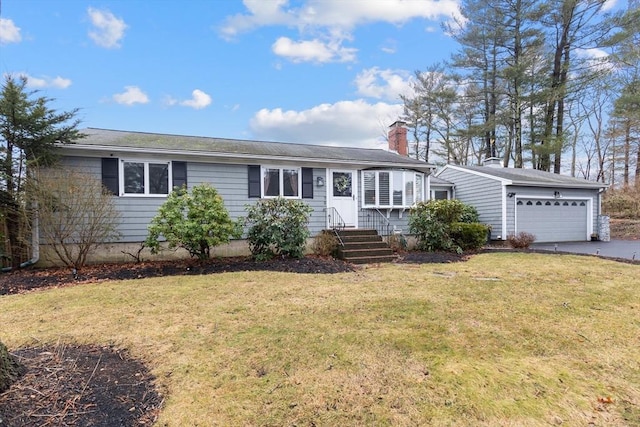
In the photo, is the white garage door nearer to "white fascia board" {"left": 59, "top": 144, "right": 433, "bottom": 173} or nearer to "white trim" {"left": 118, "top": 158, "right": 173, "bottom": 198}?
"white fascia board" {"left": 59, "top": 144, "right": 433, "bottom": 173}

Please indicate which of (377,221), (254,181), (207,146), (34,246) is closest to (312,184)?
(254,181)

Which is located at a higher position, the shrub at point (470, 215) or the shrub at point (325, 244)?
the shrub at point (470, 215)

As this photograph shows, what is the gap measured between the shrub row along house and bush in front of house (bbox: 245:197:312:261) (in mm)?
1370

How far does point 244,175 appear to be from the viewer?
10227 mm

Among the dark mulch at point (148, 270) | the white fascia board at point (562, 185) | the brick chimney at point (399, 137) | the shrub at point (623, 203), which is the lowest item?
the dark mulch at point (148, 270)

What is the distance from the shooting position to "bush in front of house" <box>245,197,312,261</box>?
8.77 metres

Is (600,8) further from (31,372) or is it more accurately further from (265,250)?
→ (31,372)

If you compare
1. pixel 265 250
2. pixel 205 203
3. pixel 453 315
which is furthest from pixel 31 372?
pixel 265 250

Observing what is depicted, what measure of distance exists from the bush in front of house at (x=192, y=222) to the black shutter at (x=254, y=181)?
218 cm

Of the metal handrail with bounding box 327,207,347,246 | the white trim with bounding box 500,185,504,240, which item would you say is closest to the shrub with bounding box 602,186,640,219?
the white trim with bounding box 500,185,504,240

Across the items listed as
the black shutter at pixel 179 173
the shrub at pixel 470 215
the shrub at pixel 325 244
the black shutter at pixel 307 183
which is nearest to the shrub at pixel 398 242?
the shrub at pixel 325 244

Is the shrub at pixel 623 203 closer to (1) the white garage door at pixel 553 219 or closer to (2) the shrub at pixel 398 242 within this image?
(1) the white garage door at pixel 553 219

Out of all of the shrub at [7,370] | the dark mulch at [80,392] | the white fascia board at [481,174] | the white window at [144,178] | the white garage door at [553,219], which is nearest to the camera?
the dark mulch at [80,392]

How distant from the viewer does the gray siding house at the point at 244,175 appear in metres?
8.90
